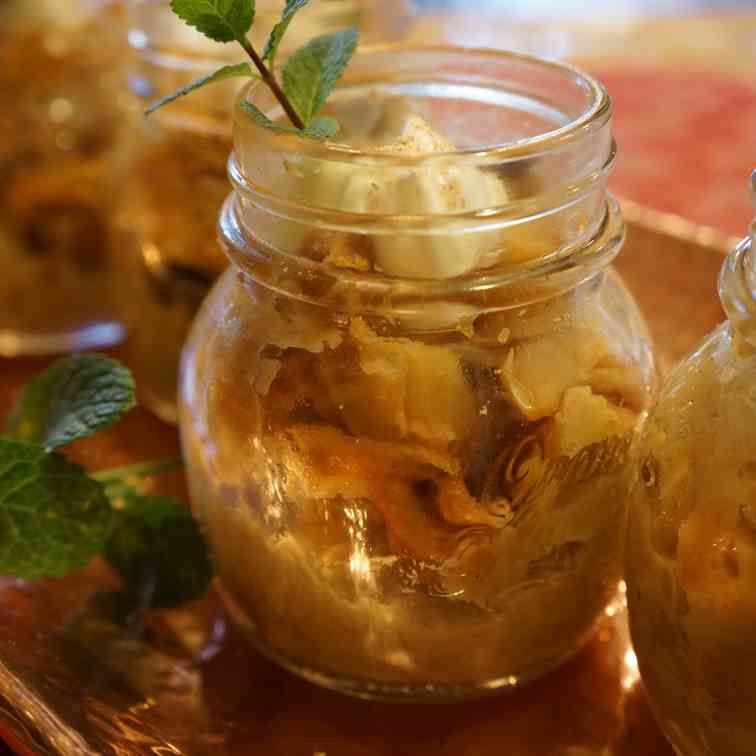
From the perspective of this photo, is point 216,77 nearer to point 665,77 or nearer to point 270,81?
point 270,81

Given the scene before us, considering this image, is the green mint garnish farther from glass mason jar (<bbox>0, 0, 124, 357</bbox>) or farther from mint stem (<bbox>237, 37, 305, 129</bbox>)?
glass mason jar (<bbox>0, 0, 124, 357</bbox>)

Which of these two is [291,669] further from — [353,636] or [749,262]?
[749,262]

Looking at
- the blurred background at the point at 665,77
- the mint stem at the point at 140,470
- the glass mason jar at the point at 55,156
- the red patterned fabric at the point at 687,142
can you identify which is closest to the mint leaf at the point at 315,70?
the mint stem at the point at 140,470

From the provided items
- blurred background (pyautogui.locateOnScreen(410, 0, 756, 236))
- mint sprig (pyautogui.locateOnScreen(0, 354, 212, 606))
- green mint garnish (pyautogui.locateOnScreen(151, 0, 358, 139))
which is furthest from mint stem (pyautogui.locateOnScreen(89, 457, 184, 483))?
blurred background (pyautogui.locateOnScreen(410, 0, 756, 236))

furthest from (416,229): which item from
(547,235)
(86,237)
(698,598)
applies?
(86,237)

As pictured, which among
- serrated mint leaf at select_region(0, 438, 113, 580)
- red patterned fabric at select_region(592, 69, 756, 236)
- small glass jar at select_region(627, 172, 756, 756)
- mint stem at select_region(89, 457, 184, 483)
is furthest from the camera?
red patterned fabric at select_region(592, 69, 756, 236)

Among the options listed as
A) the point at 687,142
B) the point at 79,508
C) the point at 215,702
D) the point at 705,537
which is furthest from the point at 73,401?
the point at 687,142

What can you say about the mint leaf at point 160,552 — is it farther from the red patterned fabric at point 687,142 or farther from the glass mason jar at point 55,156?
the red patterned fabric at point 687,142
